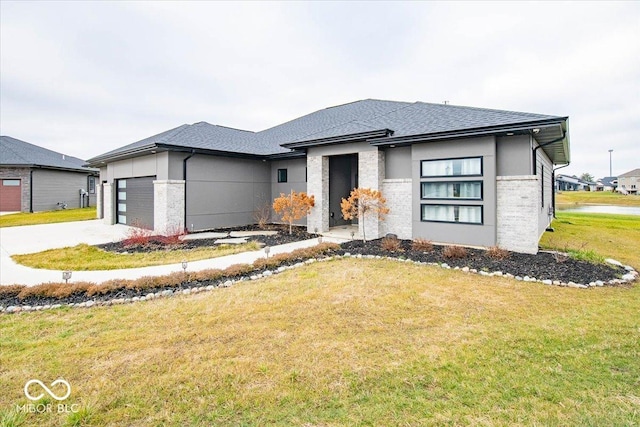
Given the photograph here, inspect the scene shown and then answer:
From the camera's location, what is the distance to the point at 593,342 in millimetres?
3832

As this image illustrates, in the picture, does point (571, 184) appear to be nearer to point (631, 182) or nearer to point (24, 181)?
point (631, 182)

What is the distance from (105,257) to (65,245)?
3.27m

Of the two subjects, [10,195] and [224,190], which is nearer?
Answer: [224,190]

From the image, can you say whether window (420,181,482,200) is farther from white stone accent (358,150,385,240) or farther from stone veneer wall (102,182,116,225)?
stone veneer wall (102,182,116,225)

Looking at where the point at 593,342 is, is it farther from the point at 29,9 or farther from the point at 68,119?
the point at 68,119

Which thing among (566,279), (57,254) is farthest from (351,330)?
(57,254)

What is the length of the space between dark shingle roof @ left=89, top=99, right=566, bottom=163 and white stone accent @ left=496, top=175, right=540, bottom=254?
5.85ft

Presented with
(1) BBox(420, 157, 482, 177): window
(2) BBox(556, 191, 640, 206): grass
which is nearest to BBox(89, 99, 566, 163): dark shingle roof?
(1) BBox(420, 157, 482, 177): window

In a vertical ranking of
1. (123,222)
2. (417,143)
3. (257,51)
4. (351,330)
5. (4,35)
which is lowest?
(351,330)

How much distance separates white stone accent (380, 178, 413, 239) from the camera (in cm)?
1121

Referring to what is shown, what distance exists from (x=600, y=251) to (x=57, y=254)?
56.7ft

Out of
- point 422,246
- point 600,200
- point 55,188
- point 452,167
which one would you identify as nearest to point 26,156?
point 55,188

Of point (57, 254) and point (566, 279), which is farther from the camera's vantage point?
point (57, 254)

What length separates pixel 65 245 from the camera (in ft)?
36.0
